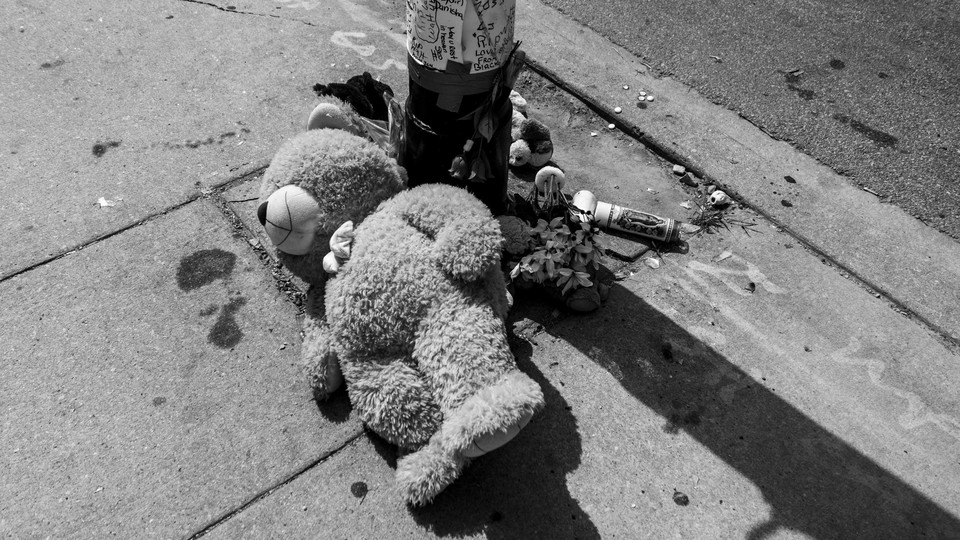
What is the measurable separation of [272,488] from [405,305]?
2.70 feet

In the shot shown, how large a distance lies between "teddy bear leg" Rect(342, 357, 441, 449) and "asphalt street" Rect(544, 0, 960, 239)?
276cm

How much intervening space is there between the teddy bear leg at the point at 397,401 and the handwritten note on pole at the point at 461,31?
1172 millimetres

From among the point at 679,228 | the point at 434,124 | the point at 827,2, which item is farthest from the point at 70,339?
the point at 827,2

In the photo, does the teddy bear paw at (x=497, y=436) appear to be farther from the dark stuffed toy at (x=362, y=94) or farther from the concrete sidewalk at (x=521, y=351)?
the dark stuffed toy at (x=362, y=94)

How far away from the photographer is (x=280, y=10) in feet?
15.9

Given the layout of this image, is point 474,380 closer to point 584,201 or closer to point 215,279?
point 584,201

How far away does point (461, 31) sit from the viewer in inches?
101

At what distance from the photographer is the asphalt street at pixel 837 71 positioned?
3783 mm

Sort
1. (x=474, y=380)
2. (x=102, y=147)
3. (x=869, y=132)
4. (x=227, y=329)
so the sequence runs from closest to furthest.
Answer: (x=474, y=380) → (x=227, y=329) → (x=102, y=147) → (x=869, y=132)

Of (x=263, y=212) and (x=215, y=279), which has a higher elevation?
(x=263, y=212)

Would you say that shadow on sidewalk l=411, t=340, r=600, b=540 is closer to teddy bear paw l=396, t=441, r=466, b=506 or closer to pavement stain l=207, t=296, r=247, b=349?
teddy bear paw l=396, t=441, r=466, b=506

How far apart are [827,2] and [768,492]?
408 centimetres

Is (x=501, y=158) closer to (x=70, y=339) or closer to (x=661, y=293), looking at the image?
(x=661, y=293)

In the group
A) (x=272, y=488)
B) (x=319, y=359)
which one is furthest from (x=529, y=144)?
(x=272, y=488)
